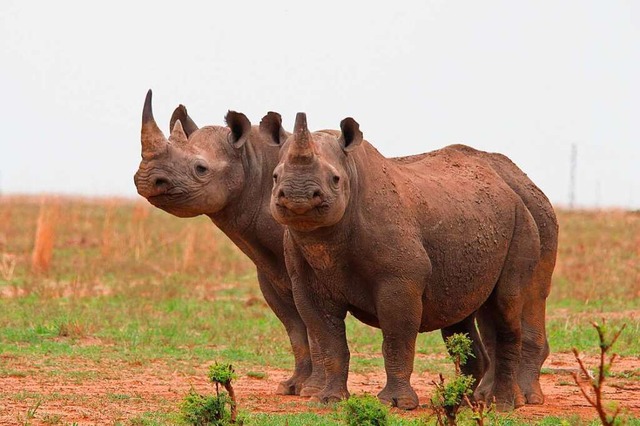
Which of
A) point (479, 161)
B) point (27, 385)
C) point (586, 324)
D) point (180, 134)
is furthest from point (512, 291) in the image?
point (586, 324)

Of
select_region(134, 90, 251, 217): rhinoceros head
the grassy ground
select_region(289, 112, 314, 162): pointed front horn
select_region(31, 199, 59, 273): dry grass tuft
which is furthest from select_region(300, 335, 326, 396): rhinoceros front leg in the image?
select_region(31, 199, 59, 273): dry grass tuft

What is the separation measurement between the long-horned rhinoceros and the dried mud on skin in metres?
0.48

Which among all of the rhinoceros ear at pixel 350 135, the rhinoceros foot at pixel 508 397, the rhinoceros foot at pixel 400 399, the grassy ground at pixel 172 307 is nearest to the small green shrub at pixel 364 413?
the grassy ground at pixel 172 307

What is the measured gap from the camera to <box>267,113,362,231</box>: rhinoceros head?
24.4ft

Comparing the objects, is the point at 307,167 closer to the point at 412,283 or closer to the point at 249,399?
the point at 412,283

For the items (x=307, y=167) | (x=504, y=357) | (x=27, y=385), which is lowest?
(x=27, y=385)

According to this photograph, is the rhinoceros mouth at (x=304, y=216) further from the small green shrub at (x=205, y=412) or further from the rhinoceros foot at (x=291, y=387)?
the rhinoceros foot at (x=291, y=387)

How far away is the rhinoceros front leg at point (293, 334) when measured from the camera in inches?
376

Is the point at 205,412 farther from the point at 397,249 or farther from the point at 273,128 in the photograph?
the point at 273,128

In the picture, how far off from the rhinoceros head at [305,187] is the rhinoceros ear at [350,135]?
331 mm

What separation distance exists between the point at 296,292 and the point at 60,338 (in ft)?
15.1

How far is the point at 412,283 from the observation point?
320 inches

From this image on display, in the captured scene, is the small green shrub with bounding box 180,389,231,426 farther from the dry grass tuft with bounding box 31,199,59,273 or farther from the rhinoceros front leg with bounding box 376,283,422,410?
the dry grass tuft with bounding box 31,199,59,273

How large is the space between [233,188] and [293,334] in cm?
136
